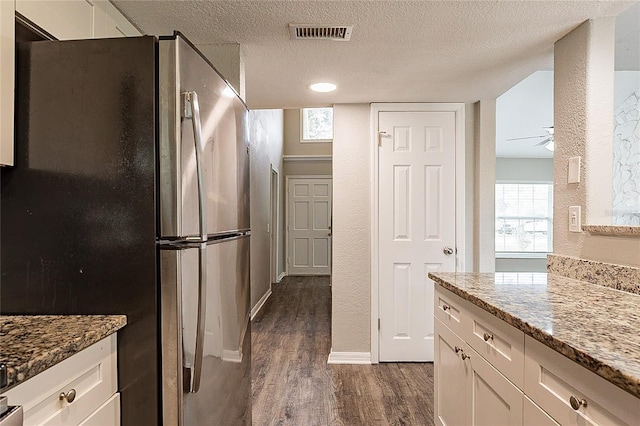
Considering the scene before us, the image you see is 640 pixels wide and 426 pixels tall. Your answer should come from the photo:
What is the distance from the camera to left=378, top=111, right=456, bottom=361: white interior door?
130 inches

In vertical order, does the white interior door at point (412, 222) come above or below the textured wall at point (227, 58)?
below

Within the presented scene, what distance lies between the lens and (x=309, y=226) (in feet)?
26.4

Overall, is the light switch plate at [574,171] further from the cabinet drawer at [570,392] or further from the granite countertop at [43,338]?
the granite countertop at [43,338]

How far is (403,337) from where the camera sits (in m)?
3.33

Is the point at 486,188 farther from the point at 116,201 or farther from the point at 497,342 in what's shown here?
the point at 116,201

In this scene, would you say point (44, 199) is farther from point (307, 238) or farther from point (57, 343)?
point (307, 238)

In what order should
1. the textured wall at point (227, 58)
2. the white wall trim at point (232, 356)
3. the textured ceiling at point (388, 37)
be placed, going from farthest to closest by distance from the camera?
the textured wall at point (227, 58)
the textured ceiling at point (388, 37)
the white wall trim at point (232, 356)

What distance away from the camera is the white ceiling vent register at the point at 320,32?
1.92 metres

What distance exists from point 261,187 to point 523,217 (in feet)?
17.7

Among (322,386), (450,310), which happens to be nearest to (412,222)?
(322,386)

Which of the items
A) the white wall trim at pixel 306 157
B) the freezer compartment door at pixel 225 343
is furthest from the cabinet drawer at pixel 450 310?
the white wall trim at pixel 306 157

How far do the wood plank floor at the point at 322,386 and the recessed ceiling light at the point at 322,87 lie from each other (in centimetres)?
213

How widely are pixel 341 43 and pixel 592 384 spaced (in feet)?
6.08

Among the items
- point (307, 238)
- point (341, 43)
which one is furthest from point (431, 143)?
point (307, 238)
